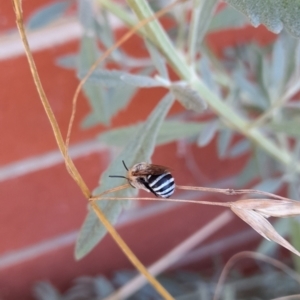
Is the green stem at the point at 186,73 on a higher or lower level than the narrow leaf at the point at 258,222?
higher

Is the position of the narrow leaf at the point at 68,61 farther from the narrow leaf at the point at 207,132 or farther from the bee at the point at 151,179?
the bee at the point at 151,179

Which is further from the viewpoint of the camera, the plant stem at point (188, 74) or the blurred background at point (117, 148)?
the blurred background at point (117, 148)

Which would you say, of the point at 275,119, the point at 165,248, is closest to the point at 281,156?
the point at 275,119

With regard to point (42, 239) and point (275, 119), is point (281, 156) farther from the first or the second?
point (42, 239)

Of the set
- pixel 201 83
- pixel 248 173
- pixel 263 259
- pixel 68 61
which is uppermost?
pixel 68 61

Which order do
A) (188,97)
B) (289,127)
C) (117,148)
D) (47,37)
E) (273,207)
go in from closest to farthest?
(273,207)
(188,97)
(289,127)
(47,37)
(117,148)

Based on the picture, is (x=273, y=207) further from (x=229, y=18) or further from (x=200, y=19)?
(x=229, y=18)

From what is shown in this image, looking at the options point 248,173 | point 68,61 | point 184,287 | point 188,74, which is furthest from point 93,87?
point 184,287

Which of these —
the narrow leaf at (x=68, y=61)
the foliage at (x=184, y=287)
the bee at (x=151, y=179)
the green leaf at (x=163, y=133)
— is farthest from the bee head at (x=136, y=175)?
the foliage at (x=184, y=287)
